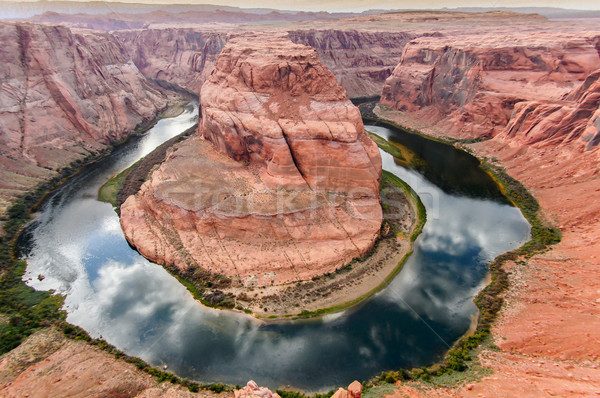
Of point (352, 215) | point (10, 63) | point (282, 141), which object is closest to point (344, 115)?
point (282, 141)

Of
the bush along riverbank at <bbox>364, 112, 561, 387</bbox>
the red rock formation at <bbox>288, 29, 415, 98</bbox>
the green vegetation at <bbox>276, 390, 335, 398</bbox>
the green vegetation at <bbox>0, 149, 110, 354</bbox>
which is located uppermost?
the red rock formation at <bbox>288, 29, 415, 98</bbox>

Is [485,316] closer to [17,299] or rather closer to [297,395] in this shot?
[297,395]

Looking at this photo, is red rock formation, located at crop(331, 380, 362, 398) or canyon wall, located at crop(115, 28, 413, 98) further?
canyon wall, located at crop(115, 28, 413, 98)

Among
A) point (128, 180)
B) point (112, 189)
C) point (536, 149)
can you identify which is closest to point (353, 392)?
point (112, 189)

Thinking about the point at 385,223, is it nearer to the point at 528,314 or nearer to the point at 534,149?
the point at 528,314

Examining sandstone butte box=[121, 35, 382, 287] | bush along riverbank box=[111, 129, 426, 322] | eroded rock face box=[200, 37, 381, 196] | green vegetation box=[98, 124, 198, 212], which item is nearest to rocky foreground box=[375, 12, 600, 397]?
bush along riverbank box=[111, 129, 426, 322]

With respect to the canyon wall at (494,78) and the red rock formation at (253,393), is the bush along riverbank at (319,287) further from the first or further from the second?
the canyon wall at (494,78)

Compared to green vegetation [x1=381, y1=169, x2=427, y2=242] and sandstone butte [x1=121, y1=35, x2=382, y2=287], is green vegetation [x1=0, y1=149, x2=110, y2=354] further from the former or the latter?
green vegetation [x1=381, y1=169, x2=427, y2=242]
